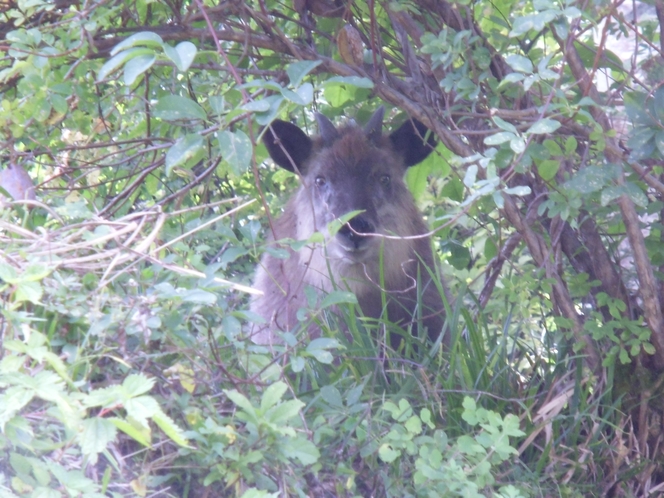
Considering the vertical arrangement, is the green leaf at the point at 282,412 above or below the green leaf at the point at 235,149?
below

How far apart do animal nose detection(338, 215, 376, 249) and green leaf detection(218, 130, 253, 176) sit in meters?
Answer: 1.62

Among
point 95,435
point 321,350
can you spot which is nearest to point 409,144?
point 321,350

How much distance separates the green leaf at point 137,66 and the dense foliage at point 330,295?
0.04ft

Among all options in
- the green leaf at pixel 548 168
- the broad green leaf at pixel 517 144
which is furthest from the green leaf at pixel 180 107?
the green leaf at pixel 548 168

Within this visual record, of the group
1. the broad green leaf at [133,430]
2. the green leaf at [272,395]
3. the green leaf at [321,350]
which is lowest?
the green leaf at [321,350]

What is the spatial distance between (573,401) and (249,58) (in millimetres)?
2102

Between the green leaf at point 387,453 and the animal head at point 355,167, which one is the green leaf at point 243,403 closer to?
the green leaf at point 387,453

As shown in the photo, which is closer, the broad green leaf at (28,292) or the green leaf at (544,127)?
the broad green leaf at (28,292)

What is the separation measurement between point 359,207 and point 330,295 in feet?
5.71

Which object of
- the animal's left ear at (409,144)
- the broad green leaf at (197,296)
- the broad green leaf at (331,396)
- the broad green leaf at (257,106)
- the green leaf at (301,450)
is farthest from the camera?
the animal's left ear at (409,144)

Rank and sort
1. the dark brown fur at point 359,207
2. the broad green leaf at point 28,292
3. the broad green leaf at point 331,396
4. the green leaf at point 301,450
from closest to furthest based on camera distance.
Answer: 1. the broad green leaf at point 28,292
2. the green leaf at point 301,450
3. the broad green leaf at point 331,396
4. the dark brown fur at point 359,207

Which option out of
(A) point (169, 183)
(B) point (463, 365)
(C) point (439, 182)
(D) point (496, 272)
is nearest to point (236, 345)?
(B) point (463, 365)

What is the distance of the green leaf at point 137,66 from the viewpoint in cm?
233

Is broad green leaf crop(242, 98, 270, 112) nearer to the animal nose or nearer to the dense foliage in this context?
the dense foliage
